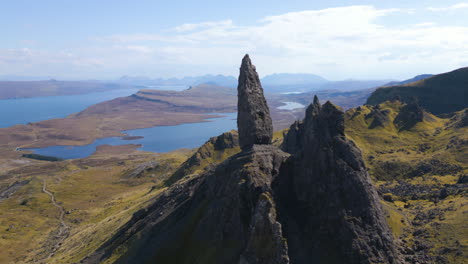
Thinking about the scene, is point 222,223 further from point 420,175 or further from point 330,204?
point 420,175

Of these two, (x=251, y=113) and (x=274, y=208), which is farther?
(x=251, y=113)

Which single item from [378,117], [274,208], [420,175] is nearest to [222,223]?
[274,208]

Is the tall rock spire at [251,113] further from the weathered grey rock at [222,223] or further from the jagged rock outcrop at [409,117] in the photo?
the jagged rock outcrop at [409,117]

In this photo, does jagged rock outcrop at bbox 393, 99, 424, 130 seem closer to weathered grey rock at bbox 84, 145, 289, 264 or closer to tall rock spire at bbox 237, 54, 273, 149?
tall rock spire at bbox 237, 54, 273, 149

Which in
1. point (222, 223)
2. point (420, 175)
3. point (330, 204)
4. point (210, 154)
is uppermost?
point (330, 204)

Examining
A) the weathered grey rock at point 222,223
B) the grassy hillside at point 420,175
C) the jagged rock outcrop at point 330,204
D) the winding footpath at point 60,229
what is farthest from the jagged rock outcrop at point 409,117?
the winding footpath at point 60,229

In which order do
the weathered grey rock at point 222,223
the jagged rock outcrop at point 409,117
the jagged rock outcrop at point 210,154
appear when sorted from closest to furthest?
1. the weathered grey rock at point 222,223
2. the jagged rock outcrop at point 210,154
3. the jagged rock outcrop at point 409,117

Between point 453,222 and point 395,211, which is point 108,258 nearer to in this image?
point 395,211

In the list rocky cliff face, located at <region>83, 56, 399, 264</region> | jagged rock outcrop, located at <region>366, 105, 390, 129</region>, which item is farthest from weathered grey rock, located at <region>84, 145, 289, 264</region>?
jagged rock outcrop, located at <region>366, 105, 390, 129</region>
